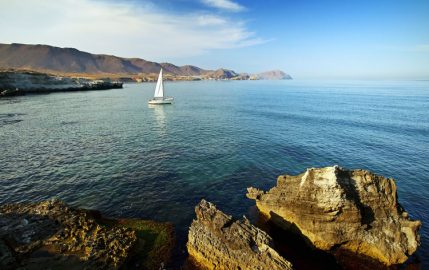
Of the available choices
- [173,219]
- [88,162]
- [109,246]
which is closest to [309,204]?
[173,219]

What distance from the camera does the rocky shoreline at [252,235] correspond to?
17812 millimetres

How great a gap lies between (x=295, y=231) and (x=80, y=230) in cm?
1920

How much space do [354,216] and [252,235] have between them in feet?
29.7

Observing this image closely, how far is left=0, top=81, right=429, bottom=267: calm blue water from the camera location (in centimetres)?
2884

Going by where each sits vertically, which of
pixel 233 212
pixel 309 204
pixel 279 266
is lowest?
pixel 233 212

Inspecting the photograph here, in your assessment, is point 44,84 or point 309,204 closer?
point 309,204

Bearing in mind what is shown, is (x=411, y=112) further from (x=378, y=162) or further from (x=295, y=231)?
(x=295, y=231)

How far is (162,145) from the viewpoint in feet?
161

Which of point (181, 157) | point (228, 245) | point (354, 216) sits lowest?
point (181, 157)

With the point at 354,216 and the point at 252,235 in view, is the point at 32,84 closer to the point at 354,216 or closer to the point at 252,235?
the point at 252,235

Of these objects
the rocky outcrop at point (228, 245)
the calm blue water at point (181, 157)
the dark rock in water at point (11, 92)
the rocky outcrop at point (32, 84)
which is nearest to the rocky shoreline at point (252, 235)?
the rocky outcrop at point (228, 245)

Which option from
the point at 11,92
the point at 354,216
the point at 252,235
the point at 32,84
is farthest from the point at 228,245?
the point at 32,84

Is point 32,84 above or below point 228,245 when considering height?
above

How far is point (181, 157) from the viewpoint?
4241 centimetres
